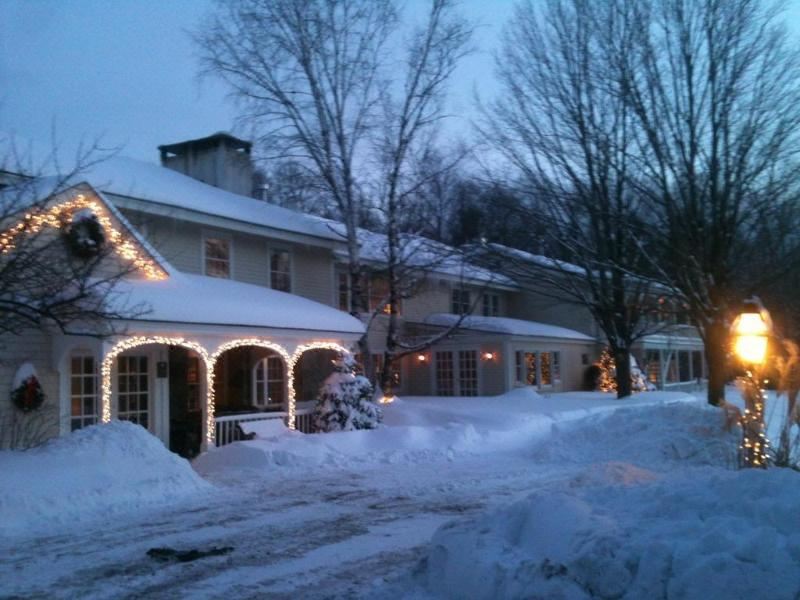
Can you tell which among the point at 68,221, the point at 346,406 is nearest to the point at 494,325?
the point at 346,406

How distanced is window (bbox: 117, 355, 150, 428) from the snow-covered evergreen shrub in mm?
3868

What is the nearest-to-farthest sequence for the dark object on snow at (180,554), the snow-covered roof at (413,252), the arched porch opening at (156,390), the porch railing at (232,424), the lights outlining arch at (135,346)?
the dark object on snow at (180,554) < the lights outlining arch at (135,346) < the arched porch opening at (156,390) < the porch railing at (232,424) < the snow-covered roof at (413,252)

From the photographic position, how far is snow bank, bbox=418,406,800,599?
5176 millimetres

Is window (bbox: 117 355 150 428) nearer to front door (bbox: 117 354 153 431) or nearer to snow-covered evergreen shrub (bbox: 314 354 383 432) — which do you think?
front door (bbox: 117 354 153 431)

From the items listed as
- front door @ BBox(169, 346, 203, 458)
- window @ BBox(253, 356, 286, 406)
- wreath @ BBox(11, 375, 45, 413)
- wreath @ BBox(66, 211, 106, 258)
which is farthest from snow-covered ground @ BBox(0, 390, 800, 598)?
window @ BBox(253, 356, 286, 406)

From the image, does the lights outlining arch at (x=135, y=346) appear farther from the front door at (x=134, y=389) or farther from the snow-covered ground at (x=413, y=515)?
the front door at (x=134, y=389)

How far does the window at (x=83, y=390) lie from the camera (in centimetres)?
1630

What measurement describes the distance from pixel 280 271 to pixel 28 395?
1024 cm

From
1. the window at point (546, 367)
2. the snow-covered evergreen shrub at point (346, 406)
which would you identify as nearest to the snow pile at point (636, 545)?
the snow-covered evergreen shrub at point (346, 406)

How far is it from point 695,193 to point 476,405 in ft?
31.5

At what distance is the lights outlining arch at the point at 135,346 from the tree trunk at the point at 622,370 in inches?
616

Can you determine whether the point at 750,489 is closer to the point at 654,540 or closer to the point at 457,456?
the point at 654,540

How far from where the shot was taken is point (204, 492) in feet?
42.8

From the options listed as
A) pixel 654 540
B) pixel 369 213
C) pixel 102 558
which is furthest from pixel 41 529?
pixel 369 213
